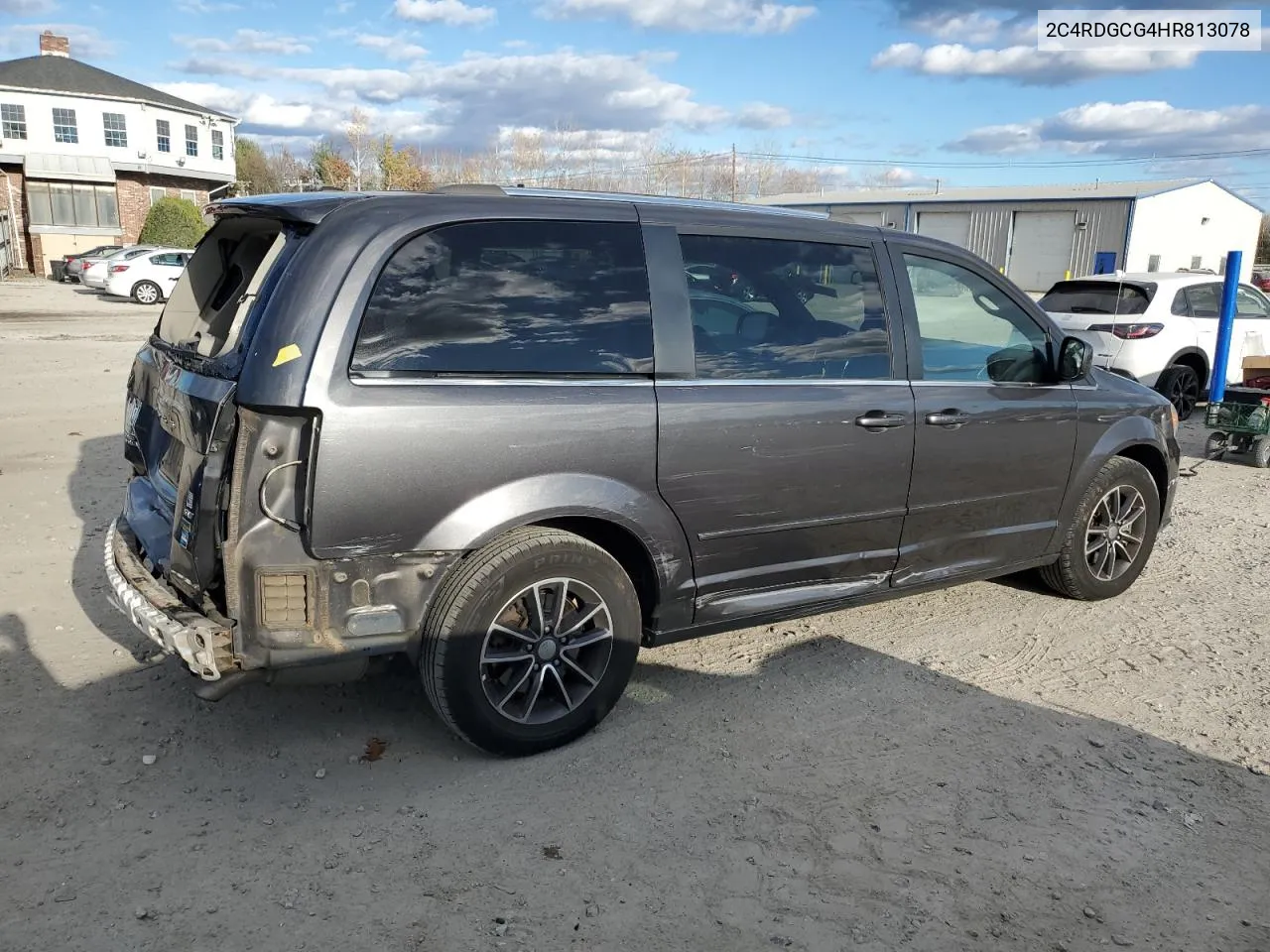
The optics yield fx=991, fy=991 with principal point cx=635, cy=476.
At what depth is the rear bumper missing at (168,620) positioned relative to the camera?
313 cm

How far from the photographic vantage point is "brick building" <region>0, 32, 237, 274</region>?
128ft

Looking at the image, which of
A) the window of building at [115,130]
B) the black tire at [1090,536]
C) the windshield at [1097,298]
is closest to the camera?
the black tire at [1090,536]

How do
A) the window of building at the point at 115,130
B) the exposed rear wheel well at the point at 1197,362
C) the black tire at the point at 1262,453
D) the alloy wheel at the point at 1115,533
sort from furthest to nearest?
1. the window of building at the point at 115,130
2. the exposed rear wheel well at the point at 1197,362
3. the black tire at the point at 1262,453
4. the alloy wheel at the point at 1115,533

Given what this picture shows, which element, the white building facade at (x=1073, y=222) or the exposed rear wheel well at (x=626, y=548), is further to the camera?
the white building facade at (x=1073, y=222)

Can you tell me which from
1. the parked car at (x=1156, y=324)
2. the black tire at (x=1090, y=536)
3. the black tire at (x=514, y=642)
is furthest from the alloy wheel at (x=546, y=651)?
the parked car at (x=1156, y=324)

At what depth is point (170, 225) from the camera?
121 feet

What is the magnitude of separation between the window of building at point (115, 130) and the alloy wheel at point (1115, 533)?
4511cm

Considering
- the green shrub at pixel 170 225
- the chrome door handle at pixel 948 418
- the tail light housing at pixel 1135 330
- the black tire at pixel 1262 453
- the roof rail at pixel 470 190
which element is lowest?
the black tire at pixel 1262 453

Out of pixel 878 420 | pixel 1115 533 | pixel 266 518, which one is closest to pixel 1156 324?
pixel 1115 533

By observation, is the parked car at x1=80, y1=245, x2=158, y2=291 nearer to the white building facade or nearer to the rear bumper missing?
the white building facade

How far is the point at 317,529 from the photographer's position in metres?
3.10

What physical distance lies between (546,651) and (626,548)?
0.50 meters

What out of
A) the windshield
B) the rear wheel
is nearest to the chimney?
the rear wheel

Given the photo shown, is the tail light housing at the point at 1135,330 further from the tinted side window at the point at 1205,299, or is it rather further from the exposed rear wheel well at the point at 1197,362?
the tinted side window at the point at 1205,299
